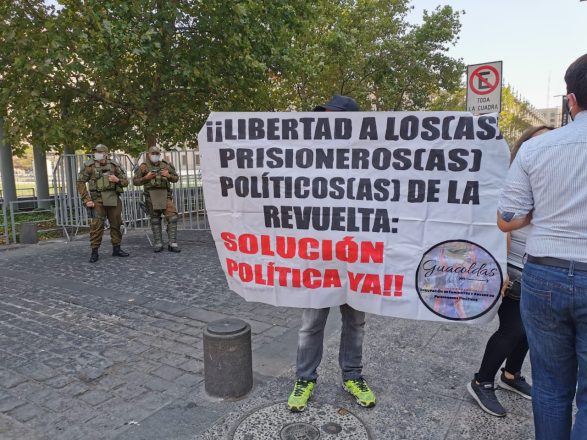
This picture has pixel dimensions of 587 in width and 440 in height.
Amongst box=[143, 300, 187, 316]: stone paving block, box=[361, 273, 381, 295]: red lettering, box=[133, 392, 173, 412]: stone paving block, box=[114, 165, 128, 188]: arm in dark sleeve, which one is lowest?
box=[133, 392, 173, 412]: stone paving block

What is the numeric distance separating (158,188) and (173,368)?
553 cm

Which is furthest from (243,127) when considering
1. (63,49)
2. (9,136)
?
(9,136)

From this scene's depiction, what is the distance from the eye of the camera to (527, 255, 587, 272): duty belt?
6.51ft

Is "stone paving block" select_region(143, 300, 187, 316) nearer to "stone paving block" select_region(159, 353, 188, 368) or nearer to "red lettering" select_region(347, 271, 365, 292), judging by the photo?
"stone paving block" select_region(159, 353, 188, 368)

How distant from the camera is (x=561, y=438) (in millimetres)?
2285

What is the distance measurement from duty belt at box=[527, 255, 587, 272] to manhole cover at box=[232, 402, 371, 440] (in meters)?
1.51

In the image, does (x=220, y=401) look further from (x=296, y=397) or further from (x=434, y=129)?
(x=434, y=129)

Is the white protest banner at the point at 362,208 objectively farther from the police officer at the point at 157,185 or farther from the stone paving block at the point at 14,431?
the police officer at the point at 157,185

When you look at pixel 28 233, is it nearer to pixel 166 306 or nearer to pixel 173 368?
pixel 166 306

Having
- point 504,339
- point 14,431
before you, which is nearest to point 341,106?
point 504,339

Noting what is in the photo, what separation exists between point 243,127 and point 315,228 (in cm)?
86

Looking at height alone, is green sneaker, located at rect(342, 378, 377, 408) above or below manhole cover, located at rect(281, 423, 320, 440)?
above

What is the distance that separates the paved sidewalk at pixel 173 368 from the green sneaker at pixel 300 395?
0.13m

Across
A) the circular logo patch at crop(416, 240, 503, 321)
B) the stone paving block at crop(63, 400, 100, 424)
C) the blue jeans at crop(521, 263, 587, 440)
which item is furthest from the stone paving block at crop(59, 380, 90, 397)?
the blue jeans at crop(521, 263, 587, 440)
